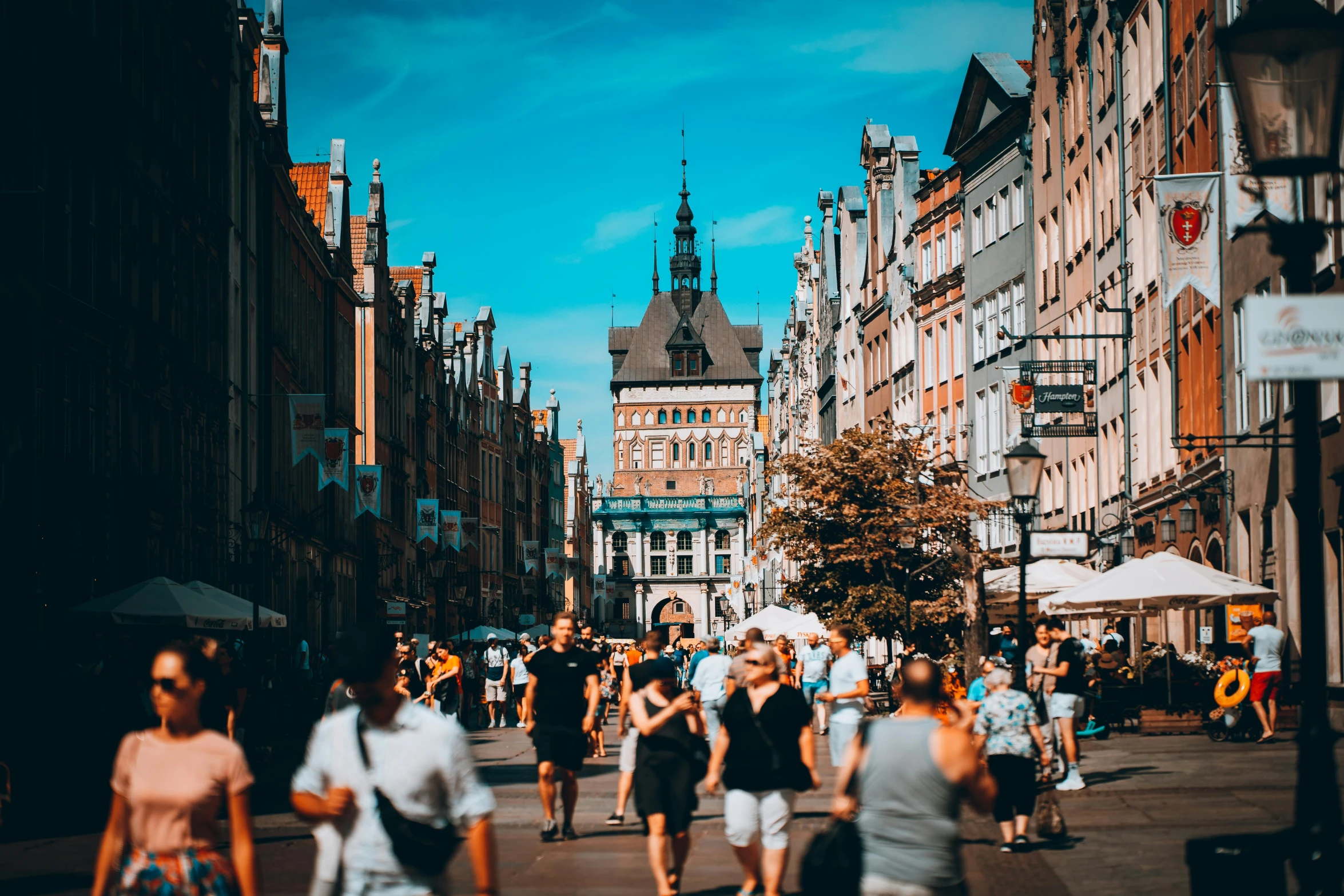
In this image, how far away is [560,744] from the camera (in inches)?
528

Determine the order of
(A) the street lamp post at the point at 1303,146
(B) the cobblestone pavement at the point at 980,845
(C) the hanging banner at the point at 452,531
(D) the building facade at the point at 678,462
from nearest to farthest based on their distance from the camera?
(A) the street lamp post at the point at 1303,146 → (B) the cobblestone pavement at the point at 980,845 → (C) the hanging banner at the point at 452,531 → (D) the building facade at the point at 678,462

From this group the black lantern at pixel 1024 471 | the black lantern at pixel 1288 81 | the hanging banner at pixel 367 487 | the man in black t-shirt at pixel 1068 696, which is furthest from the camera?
the hanging banner at pixel 367 487

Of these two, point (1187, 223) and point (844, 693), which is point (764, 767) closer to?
point (844, 693)

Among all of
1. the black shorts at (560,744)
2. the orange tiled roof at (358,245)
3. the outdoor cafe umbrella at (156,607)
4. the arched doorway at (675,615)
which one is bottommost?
the arched doorway at (675,615)

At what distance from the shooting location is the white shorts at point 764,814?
10031 millimetres

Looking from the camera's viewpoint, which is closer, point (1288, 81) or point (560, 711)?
point (1288, 81)

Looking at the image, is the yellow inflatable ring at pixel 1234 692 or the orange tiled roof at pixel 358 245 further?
the orange tiled roof at pixel 358 245

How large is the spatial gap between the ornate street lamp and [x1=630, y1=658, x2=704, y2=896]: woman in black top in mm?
18142

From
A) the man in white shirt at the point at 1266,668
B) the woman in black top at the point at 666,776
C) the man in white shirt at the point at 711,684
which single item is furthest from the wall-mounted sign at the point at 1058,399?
the woman in black top at the point at 666,776

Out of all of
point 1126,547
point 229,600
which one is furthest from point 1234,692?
point 229,600

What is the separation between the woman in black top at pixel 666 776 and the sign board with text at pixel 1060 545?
8367mm

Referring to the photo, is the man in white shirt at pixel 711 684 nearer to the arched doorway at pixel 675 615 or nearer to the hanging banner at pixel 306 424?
the hanging banner at pixel 306 424

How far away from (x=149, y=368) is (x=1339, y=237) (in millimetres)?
17696

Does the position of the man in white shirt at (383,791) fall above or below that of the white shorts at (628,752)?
above
